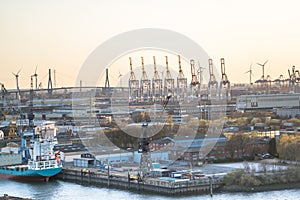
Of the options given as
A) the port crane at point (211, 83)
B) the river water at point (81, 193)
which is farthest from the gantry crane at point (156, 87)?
the river water at point (81, 193)

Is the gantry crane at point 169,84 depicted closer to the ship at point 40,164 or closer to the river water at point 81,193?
the ship at point 40,164

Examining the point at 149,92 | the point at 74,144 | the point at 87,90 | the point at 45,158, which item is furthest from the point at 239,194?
the point at 87,90

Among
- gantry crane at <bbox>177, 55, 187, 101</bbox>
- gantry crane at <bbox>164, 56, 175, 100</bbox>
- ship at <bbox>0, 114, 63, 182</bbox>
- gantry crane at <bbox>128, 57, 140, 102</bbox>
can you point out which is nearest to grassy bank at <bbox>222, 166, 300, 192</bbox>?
ship at <bbox>0, 114, 63, 182</bbox>

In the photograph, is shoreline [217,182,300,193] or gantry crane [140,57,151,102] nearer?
shoreline [217,182,300,193]

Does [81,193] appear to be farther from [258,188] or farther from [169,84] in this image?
[169,84]

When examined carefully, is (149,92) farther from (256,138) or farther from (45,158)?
(45,158)

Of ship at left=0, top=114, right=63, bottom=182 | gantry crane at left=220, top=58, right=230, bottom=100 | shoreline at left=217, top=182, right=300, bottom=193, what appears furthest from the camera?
gantry crane at left=220, top=58, right=230, bottom=100

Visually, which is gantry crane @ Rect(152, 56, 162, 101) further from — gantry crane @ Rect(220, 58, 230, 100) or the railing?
the railing

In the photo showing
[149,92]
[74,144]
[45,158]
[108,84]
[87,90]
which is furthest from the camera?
[87,90]
